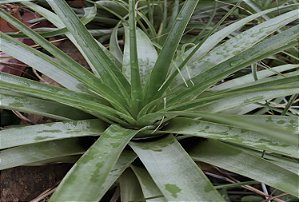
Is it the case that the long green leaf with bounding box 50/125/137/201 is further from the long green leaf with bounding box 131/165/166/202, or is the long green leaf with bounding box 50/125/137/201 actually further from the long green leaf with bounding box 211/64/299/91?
the long green leaf with bounding box 211/64/299/91

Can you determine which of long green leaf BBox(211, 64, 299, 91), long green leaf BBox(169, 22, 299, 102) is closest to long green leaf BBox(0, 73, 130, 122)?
long green leaf BBox(169, 22, 299, 102)

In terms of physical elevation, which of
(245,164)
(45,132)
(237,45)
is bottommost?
(245,164)

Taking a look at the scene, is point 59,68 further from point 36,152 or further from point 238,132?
point 238,132

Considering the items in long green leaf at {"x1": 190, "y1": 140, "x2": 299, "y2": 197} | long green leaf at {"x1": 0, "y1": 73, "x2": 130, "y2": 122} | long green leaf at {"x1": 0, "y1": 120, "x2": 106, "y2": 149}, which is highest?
long green leaf at {"x1": 0, "y1": 73, "x2": 130, "y2": 122}

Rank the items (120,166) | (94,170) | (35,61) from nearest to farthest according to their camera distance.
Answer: (94,170), (120,166), (35,61)

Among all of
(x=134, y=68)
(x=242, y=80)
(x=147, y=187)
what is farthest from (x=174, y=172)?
(x=242, y=80)

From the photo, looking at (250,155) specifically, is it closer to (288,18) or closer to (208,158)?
(208,158)
